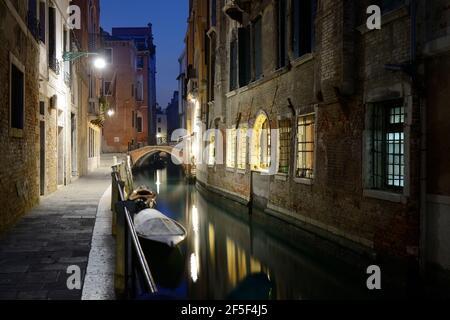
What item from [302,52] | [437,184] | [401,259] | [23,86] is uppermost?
[302,52]

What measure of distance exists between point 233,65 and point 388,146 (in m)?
11.8

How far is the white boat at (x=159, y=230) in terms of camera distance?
10.2 metres

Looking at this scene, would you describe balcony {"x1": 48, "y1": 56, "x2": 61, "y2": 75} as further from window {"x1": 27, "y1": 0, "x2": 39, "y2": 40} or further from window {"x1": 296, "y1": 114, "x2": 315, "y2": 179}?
window {"x1": 296, "y1": 114, "x2": 315, "y2": 179}

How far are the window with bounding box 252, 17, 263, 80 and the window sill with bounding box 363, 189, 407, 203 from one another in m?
8.02

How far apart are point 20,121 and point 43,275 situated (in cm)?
486

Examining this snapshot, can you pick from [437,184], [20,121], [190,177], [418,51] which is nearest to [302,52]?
[418,51]

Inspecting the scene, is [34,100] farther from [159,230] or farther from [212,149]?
[212,149]

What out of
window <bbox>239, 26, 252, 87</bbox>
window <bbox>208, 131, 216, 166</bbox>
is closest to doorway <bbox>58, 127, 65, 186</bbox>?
window <bbox>239, 26, 252, 87</bbox>

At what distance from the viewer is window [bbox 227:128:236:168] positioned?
18344mm

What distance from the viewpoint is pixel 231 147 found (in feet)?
62.0

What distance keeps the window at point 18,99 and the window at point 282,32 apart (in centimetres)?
704

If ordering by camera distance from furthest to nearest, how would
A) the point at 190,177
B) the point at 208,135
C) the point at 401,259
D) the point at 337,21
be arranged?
the point at 190,177
the point at 208,135
the point at 337,21
the point at 401,259

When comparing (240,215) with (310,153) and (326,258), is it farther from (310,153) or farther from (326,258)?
(326,258)

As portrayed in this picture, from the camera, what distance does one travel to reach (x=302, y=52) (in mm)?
12039
